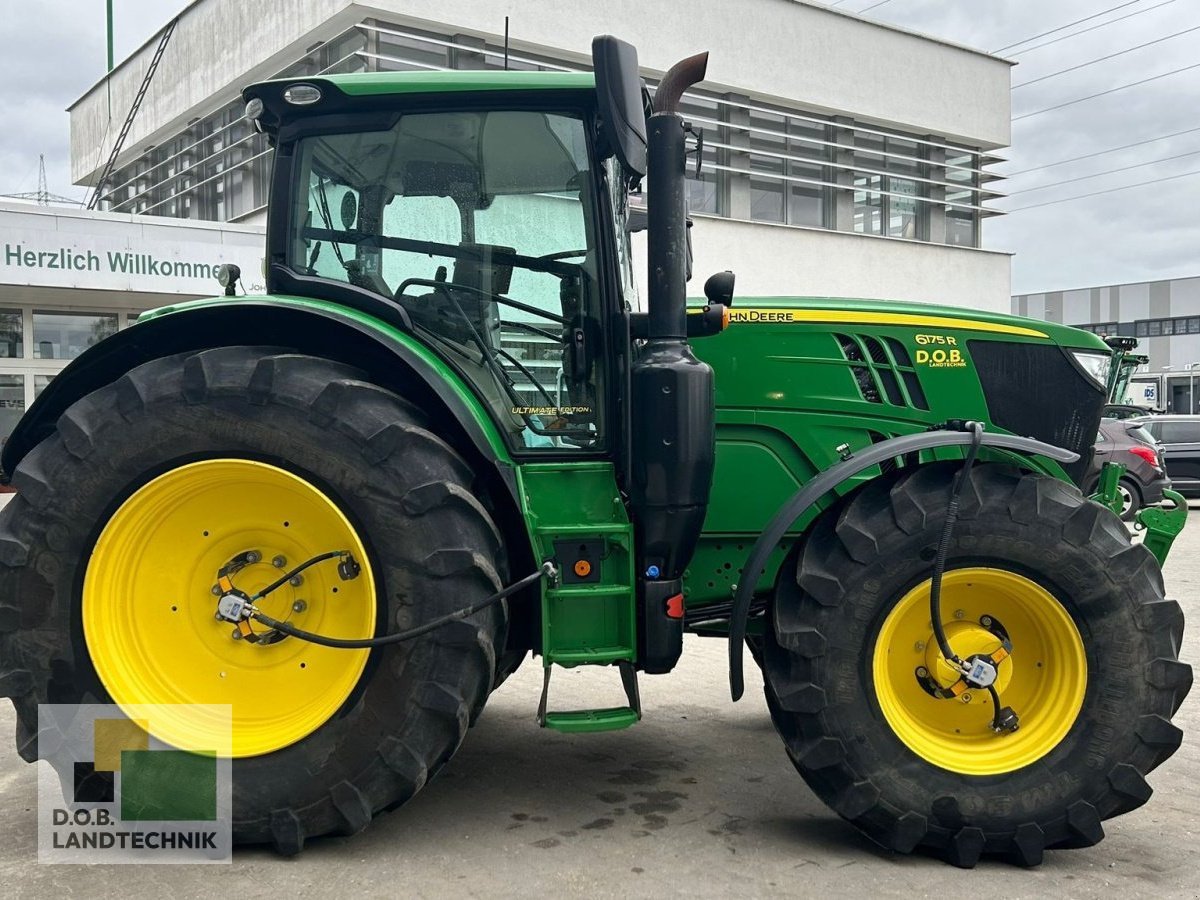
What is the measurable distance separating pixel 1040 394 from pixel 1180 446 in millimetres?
14804

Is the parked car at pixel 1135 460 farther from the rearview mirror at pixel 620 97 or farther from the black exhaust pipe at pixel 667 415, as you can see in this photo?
the rearview mirror at pixel 620 97

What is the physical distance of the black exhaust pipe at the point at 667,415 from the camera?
10.8 feet

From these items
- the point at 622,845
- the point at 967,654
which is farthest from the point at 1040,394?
the point at 622,845

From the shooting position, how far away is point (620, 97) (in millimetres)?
3150

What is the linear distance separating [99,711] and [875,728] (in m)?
2.43

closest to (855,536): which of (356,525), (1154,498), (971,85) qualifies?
(356,525)

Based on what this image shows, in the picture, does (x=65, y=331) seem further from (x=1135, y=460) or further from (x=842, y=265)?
(x=1135, y=460)

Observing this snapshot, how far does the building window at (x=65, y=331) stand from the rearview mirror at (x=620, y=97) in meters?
16.1

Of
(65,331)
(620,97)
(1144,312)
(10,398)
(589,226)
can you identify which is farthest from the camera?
(1144,312)

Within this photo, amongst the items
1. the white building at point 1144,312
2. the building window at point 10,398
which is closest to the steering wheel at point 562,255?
the building window at point 10,398

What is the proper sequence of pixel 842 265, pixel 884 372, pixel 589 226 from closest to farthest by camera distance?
1. pixel 589 226
2. pixel 884 372
3. pixel 842 265

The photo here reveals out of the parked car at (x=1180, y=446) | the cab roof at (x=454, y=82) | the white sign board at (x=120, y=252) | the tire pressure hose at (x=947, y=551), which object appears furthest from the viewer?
the parked car at (x=1180, y=446)

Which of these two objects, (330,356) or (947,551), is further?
(330,356)

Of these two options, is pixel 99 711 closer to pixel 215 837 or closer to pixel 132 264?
pixel 215 837
